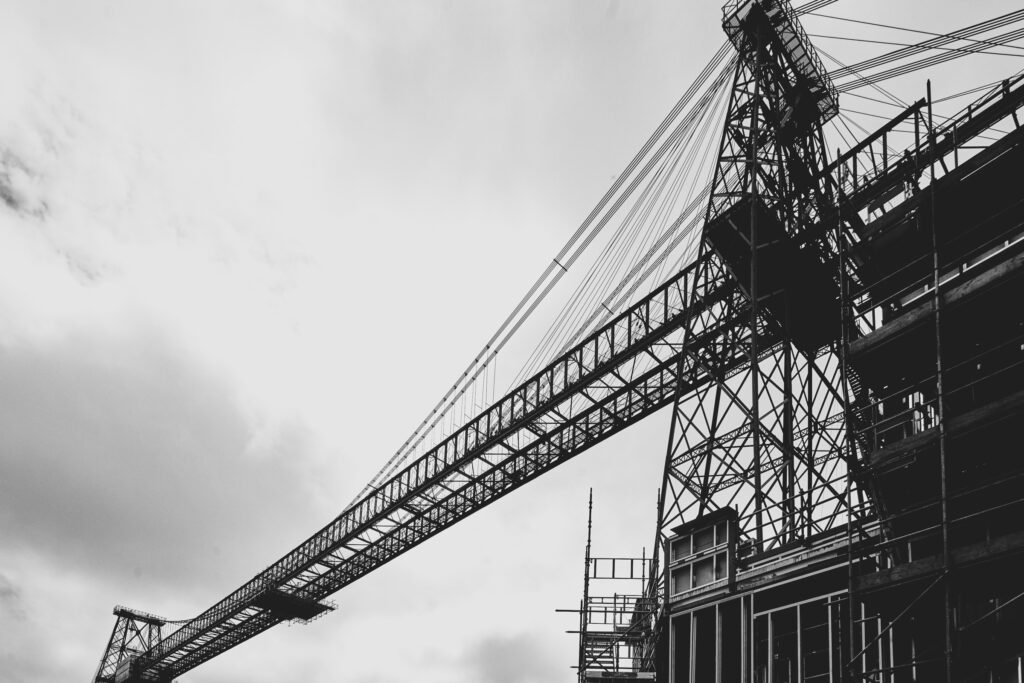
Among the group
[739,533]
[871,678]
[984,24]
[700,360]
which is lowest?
[871,678]

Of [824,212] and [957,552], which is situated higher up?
[824,212]

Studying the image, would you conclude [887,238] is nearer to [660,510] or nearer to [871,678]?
[660,510]

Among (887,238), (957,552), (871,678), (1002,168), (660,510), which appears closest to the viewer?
(957,552)

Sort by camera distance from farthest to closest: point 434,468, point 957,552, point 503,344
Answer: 1. point 503,344
2. point 434,468
3. point 957,552

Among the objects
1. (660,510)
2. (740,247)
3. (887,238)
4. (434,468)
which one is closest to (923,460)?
(887,238)

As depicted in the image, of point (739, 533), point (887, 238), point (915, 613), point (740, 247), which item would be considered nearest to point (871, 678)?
point (915, 613)

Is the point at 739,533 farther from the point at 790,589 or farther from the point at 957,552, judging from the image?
the point at 957,552

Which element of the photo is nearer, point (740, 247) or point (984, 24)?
point (984, 24)

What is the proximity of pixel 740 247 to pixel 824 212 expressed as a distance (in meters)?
2.27

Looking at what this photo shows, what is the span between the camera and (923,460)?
1586 cm

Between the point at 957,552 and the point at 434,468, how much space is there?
27.6 metres

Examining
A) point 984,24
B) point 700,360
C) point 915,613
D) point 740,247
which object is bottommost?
point 915,613

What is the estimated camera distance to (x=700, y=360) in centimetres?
2345

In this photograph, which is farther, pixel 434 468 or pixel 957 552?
pixel 434 468
